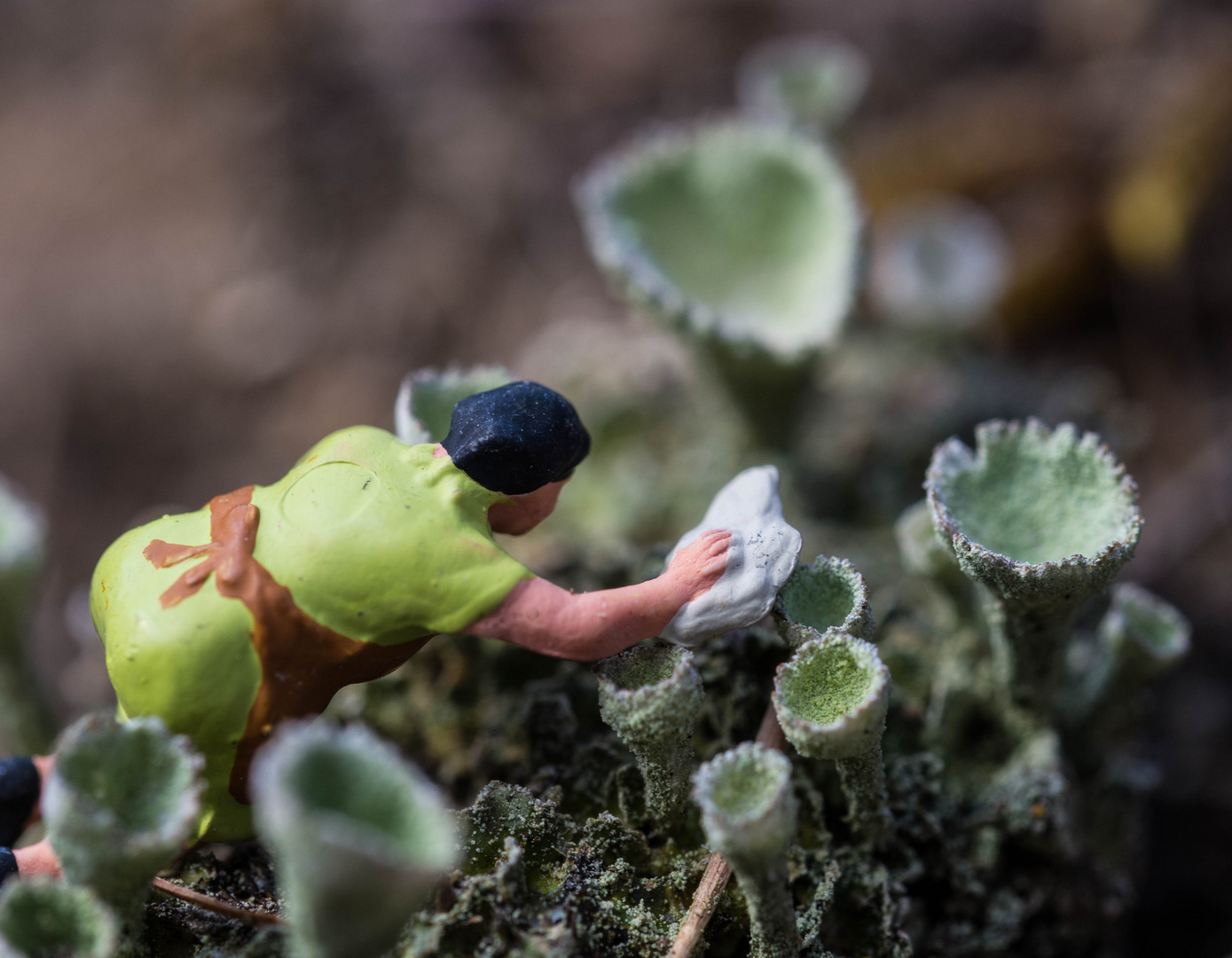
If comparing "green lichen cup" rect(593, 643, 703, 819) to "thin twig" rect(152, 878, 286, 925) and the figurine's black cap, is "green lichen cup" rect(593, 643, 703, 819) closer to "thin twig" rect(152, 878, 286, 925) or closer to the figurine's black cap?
the figurine's black cap

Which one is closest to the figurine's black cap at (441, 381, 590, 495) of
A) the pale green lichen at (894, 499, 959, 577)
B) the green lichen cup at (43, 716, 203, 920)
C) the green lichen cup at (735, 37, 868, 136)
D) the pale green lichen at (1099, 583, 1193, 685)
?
the green lichen cup at (43, 716, 203, 920)

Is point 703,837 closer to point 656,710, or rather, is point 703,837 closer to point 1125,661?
point 656,710

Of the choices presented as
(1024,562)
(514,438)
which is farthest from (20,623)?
(1024,562)

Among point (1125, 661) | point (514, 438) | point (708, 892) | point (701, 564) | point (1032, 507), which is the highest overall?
point (514, 438)

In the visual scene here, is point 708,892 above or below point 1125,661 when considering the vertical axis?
above

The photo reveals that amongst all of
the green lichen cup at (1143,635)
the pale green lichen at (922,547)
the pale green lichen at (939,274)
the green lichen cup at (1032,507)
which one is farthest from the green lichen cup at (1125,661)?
the pale green lichen at (939,274)

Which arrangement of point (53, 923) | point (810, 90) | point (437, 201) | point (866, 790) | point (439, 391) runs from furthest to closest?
point (437, 201), point (810, 90), point (439, 391), point (866, 790), point (53, 923)

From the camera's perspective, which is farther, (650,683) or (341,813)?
(650,683)
